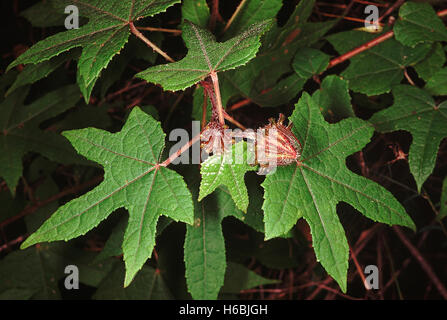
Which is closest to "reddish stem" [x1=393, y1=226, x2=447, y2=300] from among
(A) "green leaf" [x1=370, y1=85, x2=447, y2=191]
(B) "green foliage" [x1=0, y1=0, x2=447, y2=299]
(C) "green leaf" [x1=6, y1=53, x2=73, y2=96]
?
(B) "green foliage" [x1=0, y1=0, x2=447, y2=299]

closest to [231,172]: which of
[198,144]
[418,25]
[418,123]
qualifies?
[198,144]

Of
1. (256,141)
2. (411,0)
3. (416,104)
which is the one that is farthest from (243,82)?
(411,0)

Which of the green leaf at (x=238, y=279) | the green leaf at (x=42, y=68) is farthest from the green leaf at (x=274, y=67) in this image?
the green leaf at (x=238, y=279)

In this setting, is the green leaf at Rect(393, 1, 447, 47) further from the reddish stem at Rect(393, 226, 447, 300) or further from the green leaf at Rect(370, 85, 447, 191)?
the reddish stem at Rect(393, 226, 447, 300)

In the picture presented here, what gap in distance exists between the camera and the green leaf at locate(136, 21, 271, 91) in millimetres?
988

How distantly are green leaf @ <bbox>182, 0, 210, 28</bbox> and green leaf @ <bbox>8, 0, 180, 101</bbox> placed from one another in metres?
0.29

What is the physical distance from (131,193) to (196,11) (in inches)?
30.2

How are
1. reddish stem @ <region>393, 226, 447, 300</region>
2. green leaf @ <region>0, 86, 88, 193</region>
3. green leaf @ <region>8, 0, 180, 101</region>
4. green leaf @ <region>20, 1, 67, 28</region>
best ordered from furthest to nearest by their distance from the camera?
1. reddish stem @ <region>393, 226, 447, 300</region>
2. green leaf @ <region>0, 86, 88, 193</region>
3. green leaf @ <region>20, 1, 67, 28</region>
4. green leaf @ <region>8, 0, 180, 101</region>

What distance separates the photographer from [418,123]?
1.41m

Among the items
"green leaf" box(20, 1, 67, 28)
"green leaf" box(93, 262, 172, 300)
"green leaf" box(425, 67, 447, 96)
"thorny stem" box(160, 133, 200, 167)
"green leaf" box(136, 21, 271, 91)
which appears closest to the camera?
"green leaf" box(136, 21, 271, 91)

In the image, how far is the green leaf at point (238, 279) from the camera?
1913 mm

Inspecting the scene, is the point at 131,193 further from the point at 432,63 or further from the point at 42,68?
the point at 432,63

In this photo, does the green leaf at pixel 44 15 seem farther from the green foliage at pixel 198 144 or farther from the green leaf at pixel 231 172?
the green leaf at pixel 231 172

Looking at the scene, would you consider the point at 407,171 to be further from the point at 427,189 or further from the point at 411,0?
the point at 411,0
